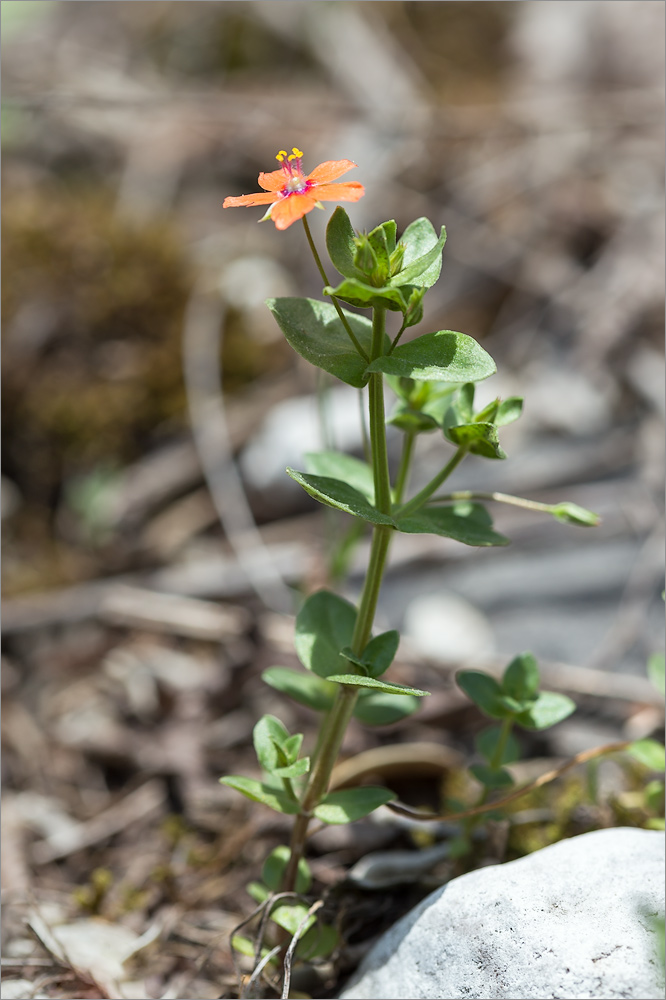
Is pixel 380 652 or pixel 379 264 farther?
pixel 380 652

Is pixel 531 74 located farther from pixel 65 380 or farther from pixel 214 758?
pixel 214 758

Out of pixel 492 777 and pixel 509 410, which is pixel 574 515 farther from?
pixel 492 777

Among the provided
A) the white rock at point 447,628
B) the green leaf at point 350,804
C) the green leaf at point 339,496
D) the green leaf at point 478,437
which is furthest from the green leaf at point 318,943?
the white rock at point 447,628

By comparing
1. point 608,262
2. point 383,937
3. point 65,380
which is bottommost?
point 383,937

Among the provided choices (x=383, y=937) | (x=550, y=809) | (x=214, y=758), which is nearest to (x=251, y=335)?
(x=214, y=758)

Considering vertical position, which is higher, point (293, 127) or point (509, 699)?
point (293, 127)

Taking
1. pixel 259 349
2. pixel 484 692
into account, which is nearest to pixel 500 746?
pixel 484 692

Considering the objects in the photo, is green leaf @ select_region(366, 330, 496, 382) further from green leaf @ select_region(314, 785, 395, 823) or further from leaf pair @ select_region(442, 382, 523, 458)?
green leaf @ select_region(314, 785, 395, 823)
